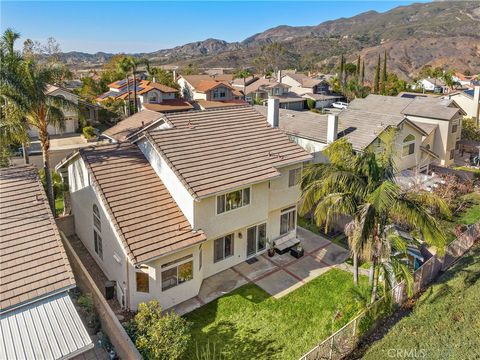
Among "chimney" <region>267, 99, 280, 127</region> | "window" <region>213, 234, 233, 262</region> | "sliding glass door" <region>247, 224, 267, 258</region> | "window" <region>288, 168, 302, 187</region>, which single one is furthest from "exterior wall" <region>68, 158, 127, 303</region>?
"chimney" <region>267, 99, 280, 127</region>

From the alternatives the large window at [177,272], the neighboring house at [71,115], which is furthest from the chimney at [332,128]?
the neighboring house at [71,115]

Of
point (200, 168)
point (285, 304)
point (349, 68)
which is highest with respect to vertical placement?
point (349, 68)

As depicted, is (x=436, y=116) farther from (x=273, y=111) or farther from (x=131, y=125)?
(x=131, y=125)

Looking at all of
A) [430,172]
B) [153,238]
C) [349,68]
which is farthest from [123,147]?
[349,68]

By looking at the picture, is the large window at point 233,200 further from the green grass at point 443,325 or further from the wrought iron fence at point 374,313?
the green grass at point 443,325

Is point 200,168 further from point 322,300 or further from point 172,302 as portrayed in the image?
point 322,300
